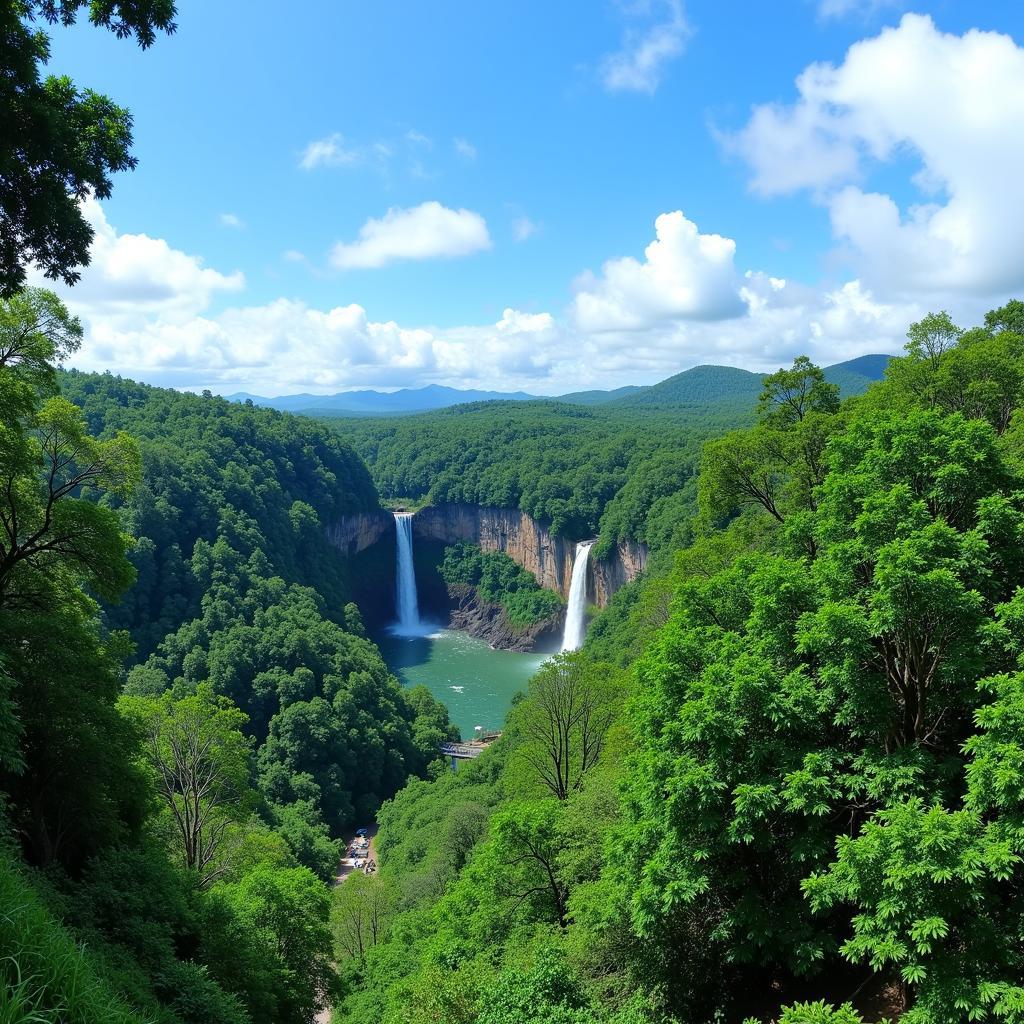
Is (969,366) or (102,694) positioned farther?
(969,366)

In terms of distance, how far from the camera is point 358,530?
3669 inches

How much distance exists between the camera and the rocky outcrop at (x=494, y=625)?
260 ft

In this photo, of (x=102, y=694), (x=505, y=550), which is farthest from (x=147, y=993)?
(x=505, y=550)

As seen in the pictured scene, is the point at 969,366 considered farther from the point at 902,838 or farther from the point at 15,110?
the point at 15,110

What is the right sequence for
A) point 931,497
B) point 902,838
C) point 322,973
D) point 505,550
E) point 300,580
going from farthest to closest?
point 505,550, point 300,580, point 322,973, point 931,497, point 902,838

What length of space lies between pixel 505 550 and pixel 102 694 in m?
82.3

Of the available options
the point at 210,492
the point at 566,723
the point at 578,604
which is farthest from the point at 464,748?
the point at 210,492

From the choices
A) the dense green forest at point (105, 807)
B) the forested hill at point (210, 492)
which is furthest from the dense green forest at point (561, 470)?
the dense green forest at point (105, 807)

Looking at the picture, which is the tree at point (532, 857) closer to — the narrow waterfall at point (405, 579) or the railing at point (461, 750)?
the railing at point (461, 750)

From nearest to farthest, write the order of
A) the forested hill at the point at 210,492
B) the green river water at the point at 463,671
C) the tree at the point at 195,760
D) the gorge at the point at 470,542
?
1. the tree at the point at 195,760
2. the forested hill at the point at 210,492
3. the green river water at the point at 463,671
4. the gorge at the point at 470,542

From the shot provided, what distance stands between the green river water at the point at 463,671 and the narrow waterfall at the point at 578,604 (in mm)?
4361

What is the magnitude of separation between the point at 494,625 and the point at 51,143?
8062cm

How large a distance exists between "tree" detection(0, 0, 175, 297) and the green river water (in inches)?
2106

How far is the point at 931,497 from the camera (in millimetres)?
10008
